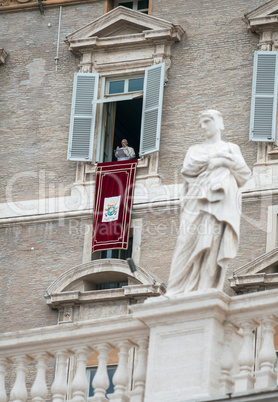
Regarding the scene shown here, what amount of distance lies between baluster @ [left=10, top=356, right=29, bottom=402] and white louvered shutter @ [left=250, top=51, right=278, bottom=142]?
12875mm

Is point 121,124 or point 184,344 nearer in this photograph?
point 184,344

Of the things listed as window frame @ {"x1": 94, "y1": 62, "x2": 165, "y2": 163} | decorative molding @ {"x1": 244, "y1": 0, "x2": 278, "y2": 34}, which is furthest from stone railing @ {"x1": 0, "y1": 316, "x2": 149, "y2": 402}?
decorative molding @ {"x1": 244, "y1": 0, "x2": 278, "y2": 34}

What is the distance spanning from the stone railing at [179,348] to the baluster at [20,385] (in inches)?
0.5

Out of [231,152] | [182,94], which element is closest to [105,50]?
[182,94]

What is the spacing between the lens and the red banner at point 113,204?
28656 millimetres

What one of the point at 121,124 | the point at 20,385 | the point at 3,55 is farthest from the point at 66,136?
the point at 20,385

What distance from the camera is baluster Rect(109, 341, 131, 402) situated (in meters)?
15.2

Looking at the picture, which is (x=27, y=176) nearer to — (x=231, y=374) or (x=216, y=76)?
→ (x=216, y=76)

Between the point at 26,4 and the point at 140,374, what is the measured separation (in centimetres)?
1759

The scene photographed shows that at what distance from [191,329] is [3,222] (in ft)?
49.6

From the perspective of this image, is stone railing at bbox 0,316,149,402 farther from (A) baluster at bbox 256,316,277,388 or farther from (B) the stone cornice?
(B) the stone cornice

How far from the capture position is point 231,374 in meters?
14.7

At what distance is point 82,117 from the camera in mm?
29922

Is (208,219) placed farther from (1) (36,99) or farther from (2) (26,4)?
(2) (26,4)
